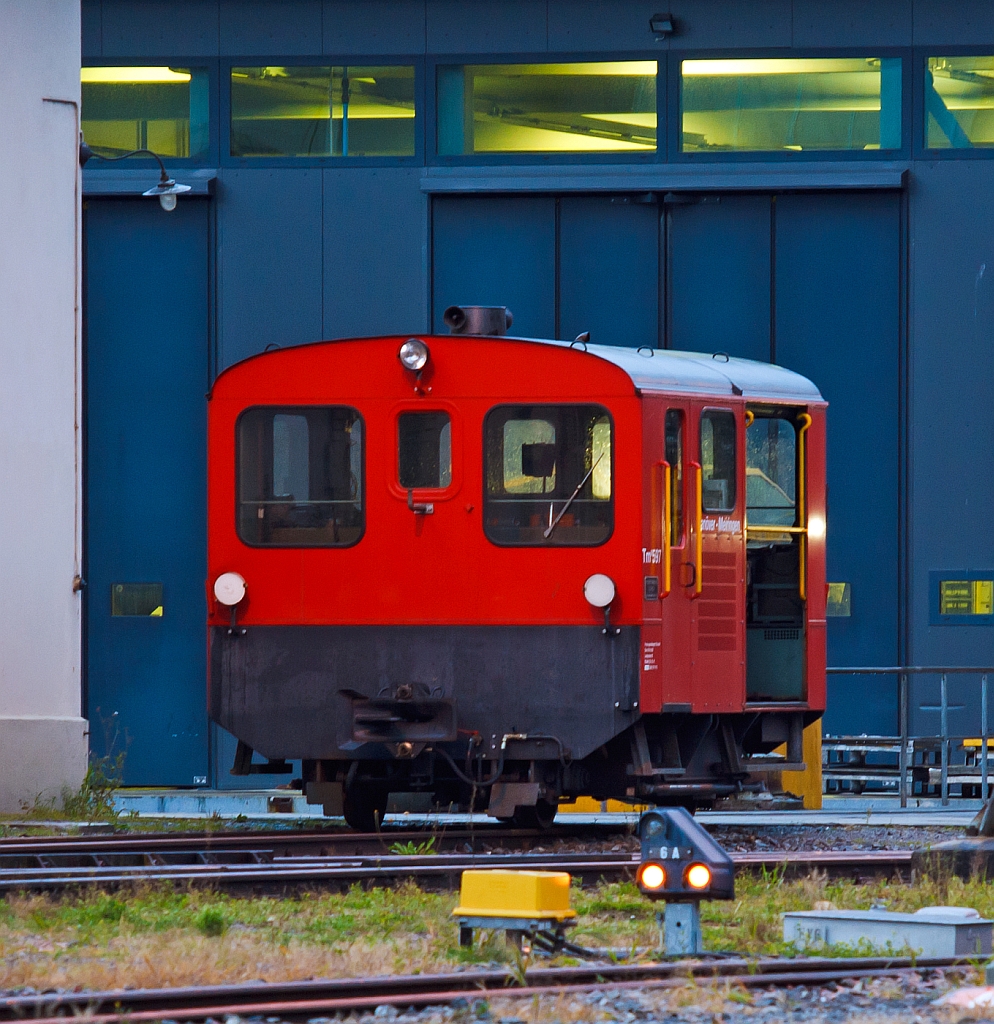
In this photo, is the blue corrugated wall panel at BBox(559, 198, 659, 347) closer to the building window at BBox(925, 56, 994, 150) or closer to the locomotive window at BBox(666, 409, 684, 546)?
the building window at BBox(925, 56, 994, 150)

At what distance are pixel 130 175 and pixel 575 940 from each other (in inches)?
535

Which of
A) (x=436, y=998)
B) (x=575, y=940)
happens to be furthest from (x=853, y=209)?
(x=436, y=998)

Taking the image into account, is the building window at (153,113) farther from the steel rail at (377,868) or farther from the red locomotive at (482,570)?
the steel rail at (377,868)

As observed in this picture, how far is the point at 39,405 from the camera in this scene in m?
14.4

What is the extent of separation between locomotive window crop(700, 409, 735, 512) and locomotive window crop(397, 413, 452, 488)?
155 centimetres

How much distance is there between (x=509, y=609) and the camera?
1152 centimetres

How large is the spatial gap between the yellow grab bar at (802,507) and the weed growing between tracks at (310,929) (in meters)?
3.05

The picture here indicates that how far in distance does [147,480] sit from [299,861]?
10120mm

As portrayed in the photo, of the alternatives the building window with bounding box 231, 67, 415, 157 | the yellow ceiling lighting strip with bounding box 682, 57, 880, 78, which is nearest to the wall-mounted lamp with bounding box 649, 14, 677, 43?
the yellow ceiling lighting strip with bounding box 682, 57, 880, 78

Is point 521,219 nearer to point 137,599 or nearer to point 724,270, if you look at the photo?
point 724,270

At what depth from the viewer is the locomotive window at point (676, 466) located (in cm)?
1168

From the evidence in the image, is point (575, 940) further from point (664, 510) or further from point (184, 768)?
point (184, 768)

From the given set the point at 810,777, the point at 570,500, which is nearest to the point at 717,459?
the point at 570,500

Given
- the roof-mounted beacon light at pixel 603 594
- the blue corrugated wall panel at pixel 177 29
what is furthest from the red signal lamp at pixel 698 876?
the blue corrugated wall panel at pixel 177 29
